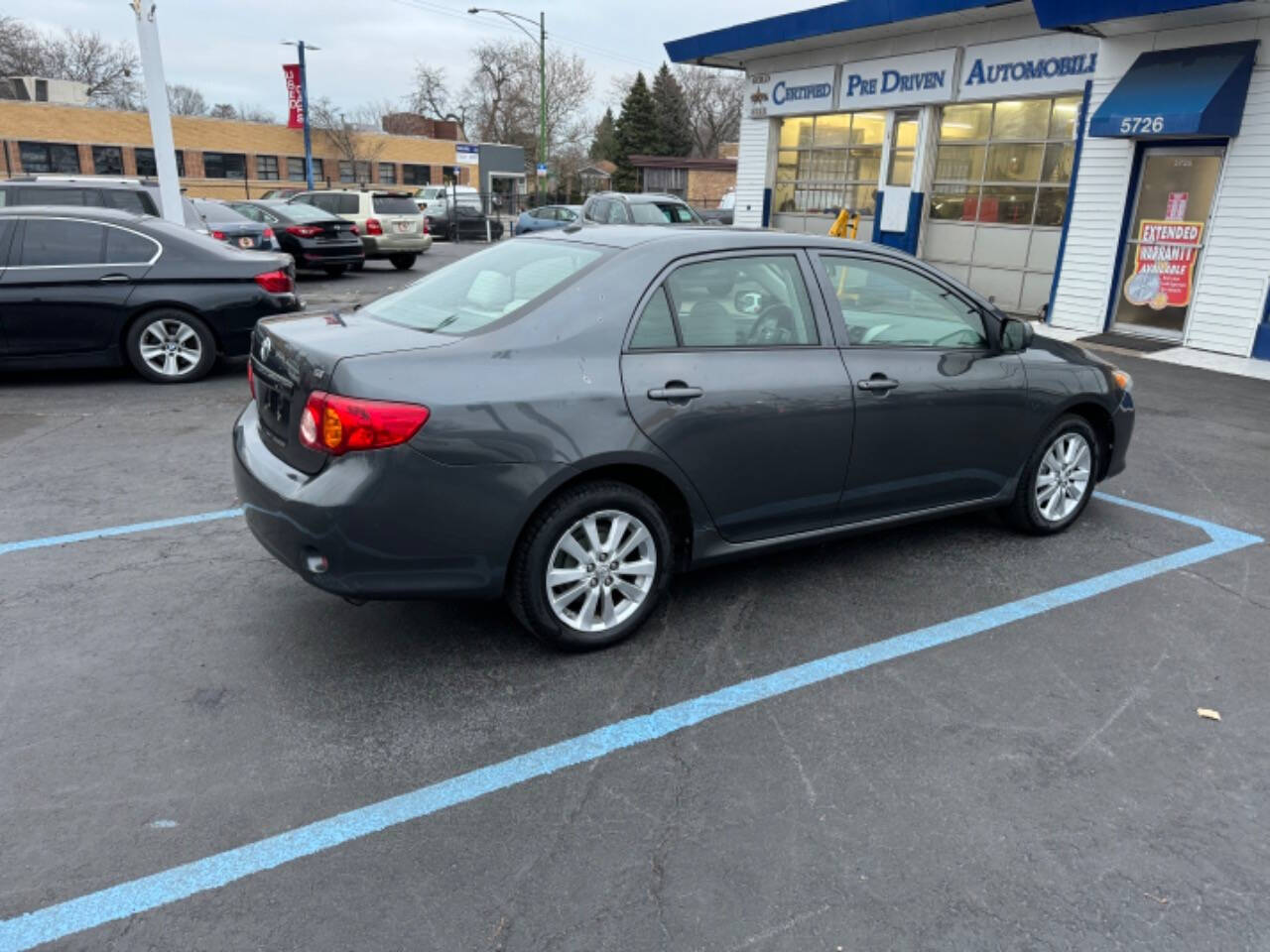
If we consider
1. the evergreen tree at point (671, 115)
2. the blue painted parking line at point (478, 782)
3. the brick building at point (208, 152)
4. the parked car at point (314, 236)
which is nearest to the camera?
the blue painted parking line at point (478, 782)

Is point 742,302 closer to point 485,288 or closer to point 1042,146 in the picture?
point 485,288

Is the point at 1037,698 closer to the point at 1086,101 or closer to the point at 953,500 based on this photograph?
the point at 953,500

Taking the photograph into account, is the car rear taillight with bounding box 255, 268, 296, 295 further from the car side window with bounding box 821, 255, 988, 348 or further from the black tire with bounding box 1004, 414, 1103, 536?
the black tire with bounding box 1004, 414, 1103, 536

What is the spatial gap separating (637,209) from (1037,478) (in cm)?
1205

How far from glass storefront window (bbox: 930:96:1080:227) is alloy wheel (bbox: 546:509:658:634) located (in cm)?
1205

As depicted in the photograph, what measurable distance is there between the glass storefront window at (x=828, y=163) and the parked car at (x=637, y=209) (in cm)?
243

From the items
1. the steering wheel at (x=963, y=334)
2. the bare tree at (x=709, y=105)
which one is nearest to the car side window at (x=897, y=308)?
the steering wheel at (x=963, y=334)

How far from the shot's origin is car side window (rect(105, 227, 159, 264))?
25.8ft

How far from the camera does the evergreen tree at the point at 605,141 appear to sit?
244ft

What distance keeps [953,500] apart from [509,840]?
2.91 m

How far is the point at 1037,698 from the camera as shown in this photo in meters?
3.42

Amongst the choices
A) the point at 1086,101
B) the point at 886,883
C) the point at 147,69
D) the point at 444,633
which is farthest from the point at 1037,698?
the point at 147,69

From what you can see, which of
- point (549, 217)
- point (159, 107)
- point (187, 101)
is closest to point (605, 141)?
point (187, 101)

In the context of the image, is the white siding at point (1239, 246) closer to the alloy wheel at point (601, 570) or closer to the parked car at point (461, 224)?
the alloy wheel at point (601, 570)
